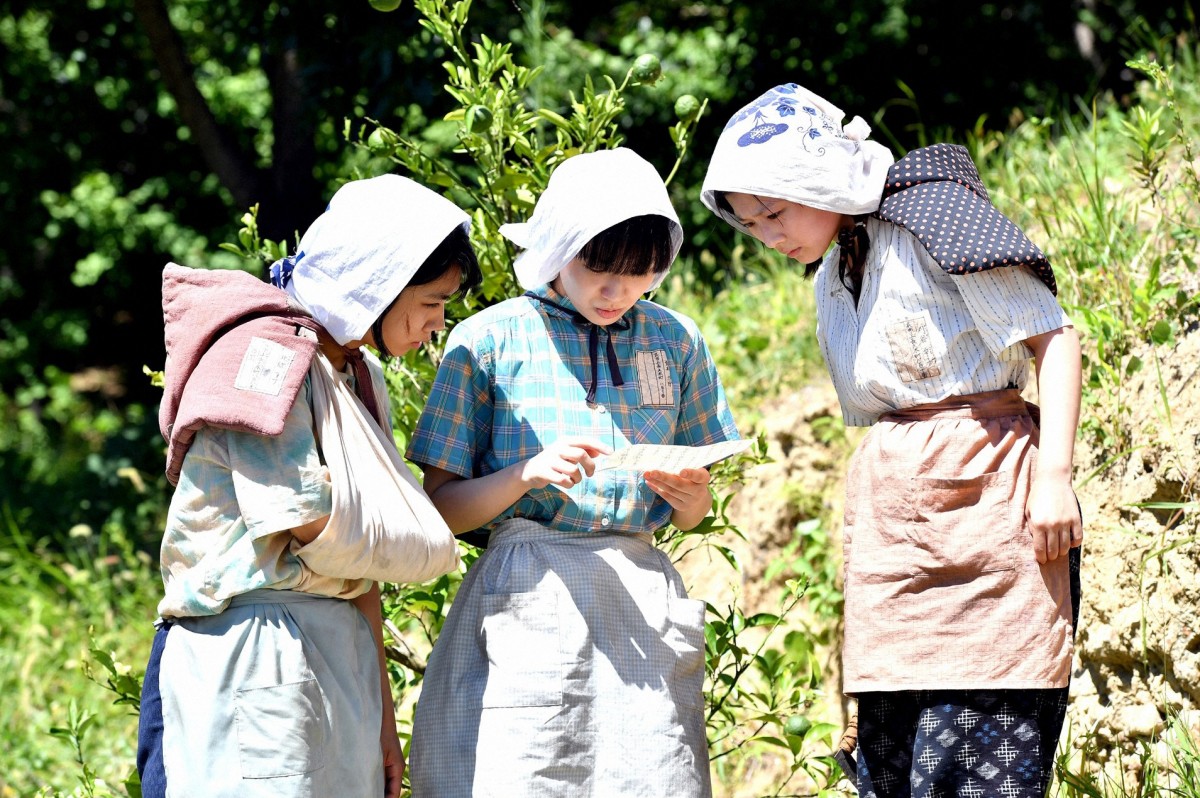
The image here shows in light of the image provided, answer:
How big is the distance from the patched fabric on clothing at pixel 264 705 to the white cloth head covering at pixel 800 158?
1040 mm

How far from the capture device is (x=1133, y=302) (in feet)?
10.4

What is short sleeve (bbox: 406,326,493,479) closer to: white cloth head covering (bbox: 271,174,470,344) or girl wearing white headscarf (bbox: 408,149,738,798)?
girl wearing white headscarf (bbox: 408,149,738,798)

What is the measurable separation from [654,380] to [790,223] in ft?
1.24

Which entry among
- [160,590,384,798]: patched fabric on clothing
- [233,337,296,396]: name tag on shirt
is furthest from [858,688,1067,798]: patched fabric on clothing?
[233,337,296,396]: name tag on shirt

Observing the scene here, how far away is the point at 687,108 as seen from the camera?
260 cm

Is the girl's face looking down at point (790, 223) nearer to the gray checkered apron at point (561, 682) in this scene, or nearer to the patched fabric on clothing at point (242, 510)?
the gray checkered apron at point (561, 682)

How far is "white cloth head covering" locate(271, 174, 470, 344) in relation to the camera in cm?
203

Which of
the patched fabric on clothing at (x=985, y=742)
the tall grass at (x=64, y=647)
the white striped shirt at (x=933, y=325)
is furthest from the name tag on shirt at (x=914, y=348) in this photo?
the tall grass at (x=64, y=647)

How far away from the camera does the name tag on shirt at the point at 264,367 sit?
1.92 m

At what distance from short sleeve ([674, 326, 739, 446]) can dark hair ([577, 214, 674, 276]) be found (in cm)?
27

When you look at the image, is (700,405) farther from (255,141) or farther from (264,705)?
(255,141)

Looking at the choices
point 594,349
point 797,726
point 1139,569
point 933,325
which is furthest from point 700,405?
point 1139,569

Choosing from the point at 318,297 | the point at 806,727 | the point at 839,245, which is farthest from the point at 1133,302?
the point at 318,297

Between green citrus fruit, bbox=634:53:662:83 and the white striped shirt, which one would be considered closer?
the white striped shirt
